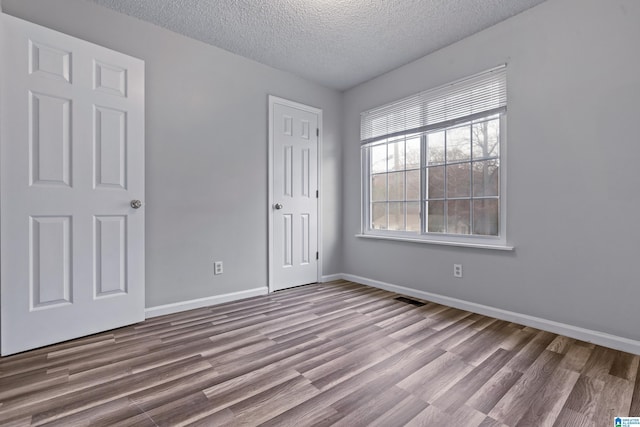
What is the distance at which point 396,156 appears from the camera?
350 centimetres

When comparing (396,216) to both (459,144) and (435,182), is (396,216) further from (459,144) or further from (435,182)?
(459,144)

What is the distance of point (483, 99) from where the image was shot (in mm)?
2676

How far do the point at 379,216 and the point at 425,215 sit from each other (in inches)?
25.7

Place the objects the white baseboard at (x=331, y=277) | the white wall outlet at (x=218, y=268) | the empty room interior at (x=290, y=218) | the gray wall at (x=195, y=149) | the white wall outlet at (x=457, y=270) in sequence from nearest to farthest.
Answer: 1. the empty room interior at (x=290, y=218)
2. the gray wall at (x=195, y=149)
3. the white wall outlet at (x=457, y=270)
4. the white wall outlet at (x=218, y=268)
5. the white baseboard at (x=331, y=277)

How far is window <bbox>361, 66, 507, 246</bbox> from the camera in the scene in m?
2.65

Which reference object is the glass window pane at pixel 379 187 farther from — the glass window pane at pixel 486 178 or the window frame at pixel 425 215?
the glass window pane at pixel 486 178

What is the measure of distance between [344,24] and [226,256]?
95.0 inches

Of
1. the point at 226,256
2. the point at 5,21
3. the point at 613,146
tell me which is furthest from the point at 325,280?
the point at 5,21

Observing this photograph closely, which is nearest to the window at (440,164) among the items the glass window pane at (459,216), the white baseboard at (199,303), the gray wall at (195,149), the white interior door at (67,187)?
the glass window pane at (459,216)

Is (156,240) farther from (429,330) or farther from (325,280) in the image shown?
(429,330)

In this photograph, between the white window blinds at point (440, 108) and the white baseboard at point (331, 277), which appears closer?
the white window blinds at point (440, 108)

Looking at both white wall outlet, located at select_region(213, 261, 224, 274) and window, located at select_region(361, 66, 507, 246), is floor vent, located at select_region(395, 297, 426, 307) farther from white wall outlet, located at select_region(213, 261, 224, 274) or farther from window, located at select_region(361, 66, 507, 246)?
white wall outlet, located at select_region(213, 261, 224, 274)

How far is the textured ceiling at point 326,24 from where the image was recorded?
7.57 ft

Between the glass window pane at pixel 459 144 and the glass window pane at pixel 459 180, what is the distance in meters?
0.08
